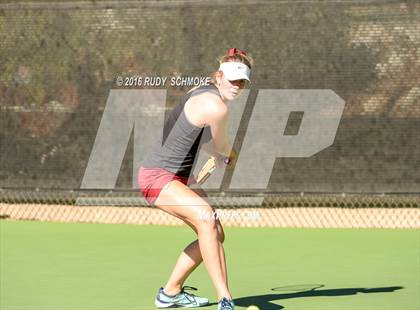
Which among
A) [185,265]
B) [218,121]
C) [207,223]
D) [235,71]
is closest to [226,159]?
[218,121]

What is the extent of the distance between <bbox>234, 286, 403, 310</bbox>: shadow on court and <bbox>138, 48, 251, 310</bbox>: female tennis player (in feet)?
1.43

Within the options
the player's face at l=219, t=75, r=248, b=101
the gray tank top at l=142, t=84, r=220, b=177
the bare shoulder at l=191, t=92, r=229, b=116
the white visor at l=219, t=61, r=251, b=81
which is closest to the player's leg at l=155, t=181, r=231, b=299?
the gray tank top at l=142, t=84, r=220, b=177

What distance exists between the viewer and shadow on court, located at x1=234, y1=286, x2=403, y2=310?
339 inches

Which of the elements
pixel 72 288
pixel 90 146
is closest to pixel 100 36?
pixel 90 146

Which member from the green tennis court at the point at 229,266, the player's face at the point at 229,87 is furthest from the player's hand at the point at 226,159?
the green tennis court at the point at 229,266

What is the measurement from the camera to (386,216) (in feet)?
46.7

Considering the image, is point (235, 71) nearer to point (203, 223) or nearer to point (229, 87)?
point (229, 87)

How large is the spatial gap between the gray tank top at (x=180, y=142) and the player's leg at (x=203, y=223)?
162mm

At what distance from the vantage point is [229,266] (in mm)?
10727

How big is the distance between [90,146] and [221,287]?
23.2ft

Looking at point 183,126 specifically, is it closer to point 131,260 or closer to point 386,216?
point 131,260

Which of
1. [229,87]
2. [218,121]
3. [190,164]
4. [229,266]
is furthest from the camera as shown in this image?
[229,266]

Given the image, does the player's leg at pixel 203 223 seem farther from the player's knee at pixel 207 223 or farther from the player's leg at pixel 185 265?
the player's leg at pixel 185 265

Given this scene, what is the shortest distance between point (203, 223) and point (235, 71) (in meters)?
1.10
